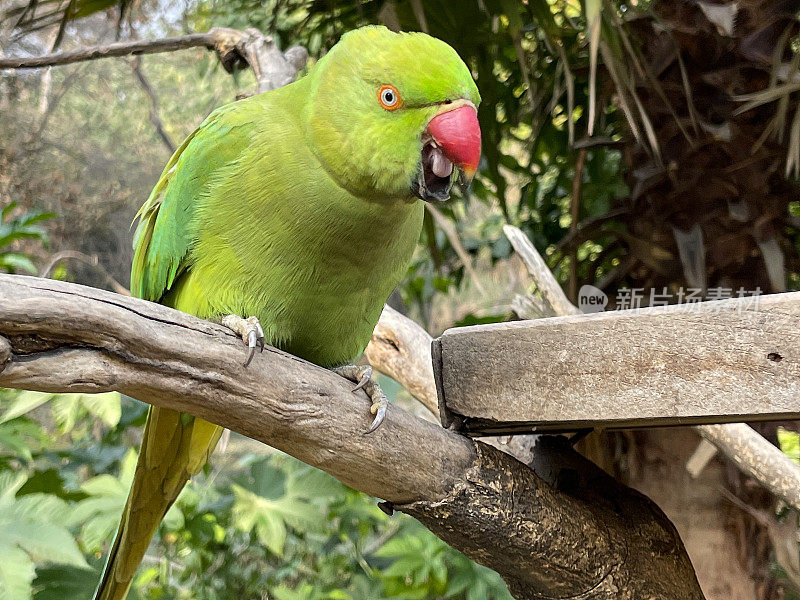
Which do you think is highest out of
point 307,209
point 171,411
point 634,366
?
point 307,209

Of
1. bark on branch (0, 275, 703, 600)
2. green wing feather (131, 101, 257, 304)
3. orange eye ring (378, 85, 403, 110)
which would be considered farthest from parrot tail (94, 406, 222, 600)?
orange eye ring (378, 85, 403, 110)

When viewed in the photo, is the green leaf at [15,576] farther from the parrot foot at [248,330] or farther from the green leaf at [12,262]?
the green leaf at [12,262]

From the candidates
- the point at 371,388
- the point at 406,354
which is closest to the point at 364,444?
the point at 371,388

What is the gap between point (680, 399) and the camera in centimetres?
67

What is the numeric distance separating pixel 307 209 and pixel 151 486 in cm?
46

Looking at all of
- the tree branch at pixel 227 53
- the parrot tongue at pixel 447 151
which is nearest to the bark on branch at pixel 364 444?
the parrot tongue at pixel 447 151

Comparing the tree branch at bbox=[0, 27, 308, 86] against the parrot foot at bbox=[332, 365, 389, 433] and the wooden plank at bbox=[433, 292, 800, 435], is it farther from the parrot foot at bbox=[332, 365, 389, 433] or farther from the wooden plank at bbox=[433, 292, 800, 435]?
the wooden plank at bbox=[433, 292, 800, 435]

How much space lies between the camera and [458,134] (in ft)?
2.48

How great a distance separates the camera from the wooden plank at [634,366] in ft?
2.06

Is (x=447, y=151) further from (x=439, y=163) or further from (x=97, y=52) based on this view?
(x=97, y=52)

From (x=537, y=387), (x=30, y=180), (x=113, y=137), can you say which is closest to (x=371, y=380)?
(x=537, y=387)

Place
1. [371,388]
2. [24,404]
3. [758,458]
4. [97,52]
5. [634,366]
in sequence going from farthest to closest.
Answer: [97,52] → [24,404] → [758,458] → [371,388] → [634,366]

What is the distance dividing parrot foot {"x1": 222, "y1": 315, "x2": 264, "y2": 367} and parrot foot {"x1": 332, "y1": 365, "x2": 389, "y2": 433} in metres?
0.13

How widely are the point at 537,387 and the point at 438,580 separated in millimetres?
952
